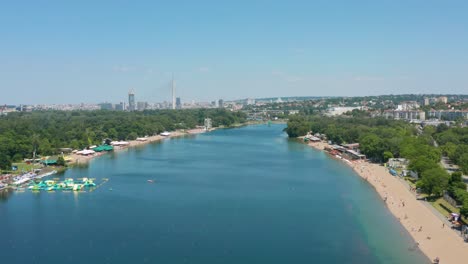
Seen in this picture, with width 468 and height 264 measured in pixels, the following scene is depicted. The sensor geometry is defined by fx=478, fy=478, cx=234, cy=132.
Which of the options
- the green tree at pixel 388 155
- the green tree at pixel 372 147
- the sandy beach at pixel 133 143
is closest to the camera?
the green tree at pixel 388 155

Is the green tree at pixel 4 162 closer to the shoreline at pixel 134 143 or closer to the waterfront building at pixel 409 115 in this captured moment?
the shoreline at pixel 134 143

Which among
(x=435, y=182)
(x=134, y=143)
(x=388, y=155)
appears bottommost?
(x=134, y=143)

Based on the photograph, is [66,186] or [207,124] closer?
[66,186]

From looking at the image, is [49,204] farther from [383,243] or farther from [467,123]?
[467,123]

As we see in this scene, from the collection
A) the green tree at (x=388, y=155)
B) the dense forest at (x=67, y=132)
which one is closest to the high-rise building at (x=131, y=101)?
the dense forest at (x=67, y=132)

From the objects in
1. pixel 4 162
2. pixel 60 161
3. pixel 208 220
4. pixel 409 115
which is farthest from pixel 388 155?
pixel 409 115

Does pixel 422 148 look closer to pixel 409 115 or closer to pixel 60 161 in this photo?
pixel 60 161

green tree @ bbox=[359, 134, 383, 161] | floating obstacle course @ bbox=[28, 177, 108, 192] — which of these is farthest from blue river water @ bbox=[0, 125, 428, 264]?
green tree @ bbox=[359, 134, 383, 161]
